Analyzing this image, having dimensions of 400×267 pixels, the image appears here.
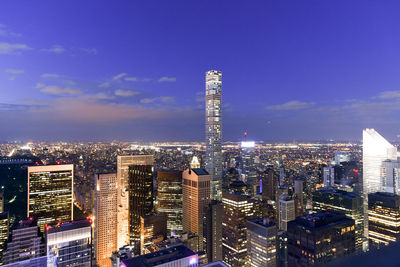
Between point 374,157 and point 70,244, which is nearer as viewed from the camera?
point 70,244

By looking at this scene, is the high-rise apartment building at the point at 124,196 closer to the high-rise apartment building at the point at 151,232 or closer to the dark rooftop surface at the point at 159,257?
the high-rise apartment building at the point at 151,232

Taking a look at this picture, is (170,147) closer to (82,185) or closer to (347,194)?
(82,185)

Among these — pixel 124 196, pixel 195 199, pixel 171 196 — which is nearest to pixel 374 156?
pixel 195 199

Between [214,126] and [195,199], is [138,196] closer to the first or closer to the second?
[195,199]

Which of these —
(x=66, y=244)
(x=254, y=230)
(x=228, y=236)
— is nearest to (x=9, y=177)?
(x=66, y=244)

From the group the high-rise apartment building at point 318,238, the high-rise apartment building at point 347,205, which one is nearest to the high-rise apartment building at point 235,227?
the high-rise apartment building at point 347,205
